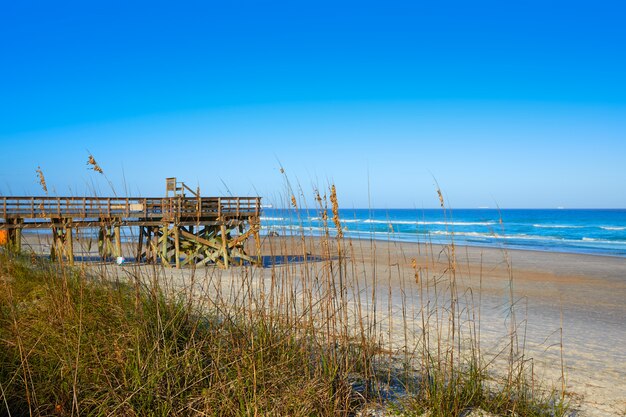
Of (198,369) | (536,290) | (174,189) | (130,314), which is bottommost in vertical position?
(536,290)

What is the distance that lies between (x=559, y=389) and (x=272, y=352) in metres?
3.75

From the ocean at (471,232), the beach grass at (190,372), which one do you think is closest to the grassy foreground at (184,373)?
the beach grass at (190,372)

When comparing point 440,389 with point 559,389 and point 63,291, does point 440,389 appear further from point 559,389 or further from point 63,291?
point 63,291

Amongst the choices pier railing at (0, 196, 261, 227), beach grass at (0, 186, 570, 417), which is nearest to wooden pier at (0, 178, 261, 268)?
pier railing at (0, 196, 261, 227)

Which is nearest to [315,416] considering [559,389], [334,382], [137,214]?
[334,382]

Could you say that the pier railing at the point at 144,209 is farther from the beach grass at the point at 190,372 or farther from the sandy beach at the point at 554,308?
the beach grass at the point at 190,372

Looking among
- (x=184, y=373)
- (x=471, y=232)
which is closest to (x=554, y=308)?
(x=184, y=373)

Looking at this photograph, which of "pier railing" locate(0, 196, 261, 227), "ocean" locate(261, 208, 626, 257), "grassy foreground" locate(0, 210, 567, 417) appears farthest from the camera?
"pier railing" locate(0, 196, 261, 227)

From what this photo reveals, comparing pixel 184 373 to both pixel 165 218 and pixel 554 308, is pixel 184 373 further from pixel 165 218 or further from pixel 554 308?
pixel 165 218

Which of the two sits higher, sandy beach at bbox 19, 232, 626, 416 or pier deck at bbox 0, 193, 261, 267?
pier deck at bbox 0, 193, 261, 267

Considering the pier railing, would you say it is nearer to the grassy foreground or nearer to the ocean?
the ocean

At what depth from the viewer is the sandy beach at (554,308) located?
242 inches

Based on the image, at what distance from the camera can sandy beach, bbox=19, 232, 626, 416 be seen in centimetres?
614

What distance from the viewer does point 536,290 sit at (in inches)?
650
